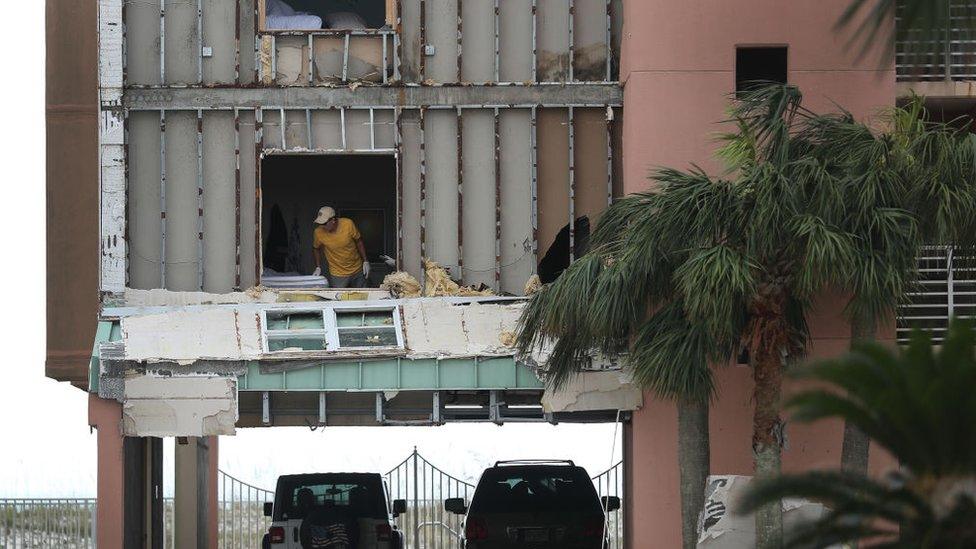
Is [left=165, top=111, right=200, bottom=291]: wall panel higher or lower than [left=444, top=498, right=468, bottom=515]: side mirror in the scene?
higher

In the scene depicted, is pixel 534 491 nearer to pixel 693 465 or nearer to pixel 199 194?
pixel 693 465

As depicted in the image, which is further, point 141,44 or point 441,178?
point 441,178

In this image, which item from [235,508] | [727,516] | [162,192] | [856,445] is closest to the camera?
[856,445]

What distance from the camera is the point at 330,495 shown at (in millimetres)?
23188

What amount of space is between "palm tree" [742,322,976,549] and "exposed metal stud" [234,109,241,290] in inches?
541

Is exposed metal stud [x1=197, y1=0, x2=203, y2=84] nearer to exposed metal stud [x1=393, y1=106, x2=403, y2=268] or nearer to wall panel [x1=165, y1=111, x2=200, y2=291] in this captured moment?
wall panel [x1=165, y1=111, x2=200, y2=291]

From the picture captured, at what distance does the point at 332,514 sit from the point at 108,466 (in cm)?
304

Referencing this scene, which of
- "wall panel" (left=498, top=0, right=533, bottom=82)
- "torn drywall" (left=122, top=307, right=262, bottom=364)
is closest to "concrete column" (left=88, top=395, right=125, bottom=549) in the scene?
"torn drywall" (left=122, top=307, right=262, bottom=364)

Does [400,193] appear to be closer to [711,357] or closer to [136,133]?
[136,133]

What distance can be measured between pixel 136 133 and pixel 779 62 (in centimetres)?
859

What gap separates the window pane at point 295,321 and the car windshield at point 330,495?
2707mm

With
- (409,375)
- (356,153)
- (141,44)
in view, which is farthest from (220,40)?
(409,375)

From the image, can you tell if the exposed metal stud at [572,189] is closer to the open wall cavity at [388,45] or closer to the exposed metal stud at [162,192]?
the open wall cavity at [388,45]

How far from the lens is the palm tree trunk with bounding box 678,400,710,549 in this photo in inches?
760
